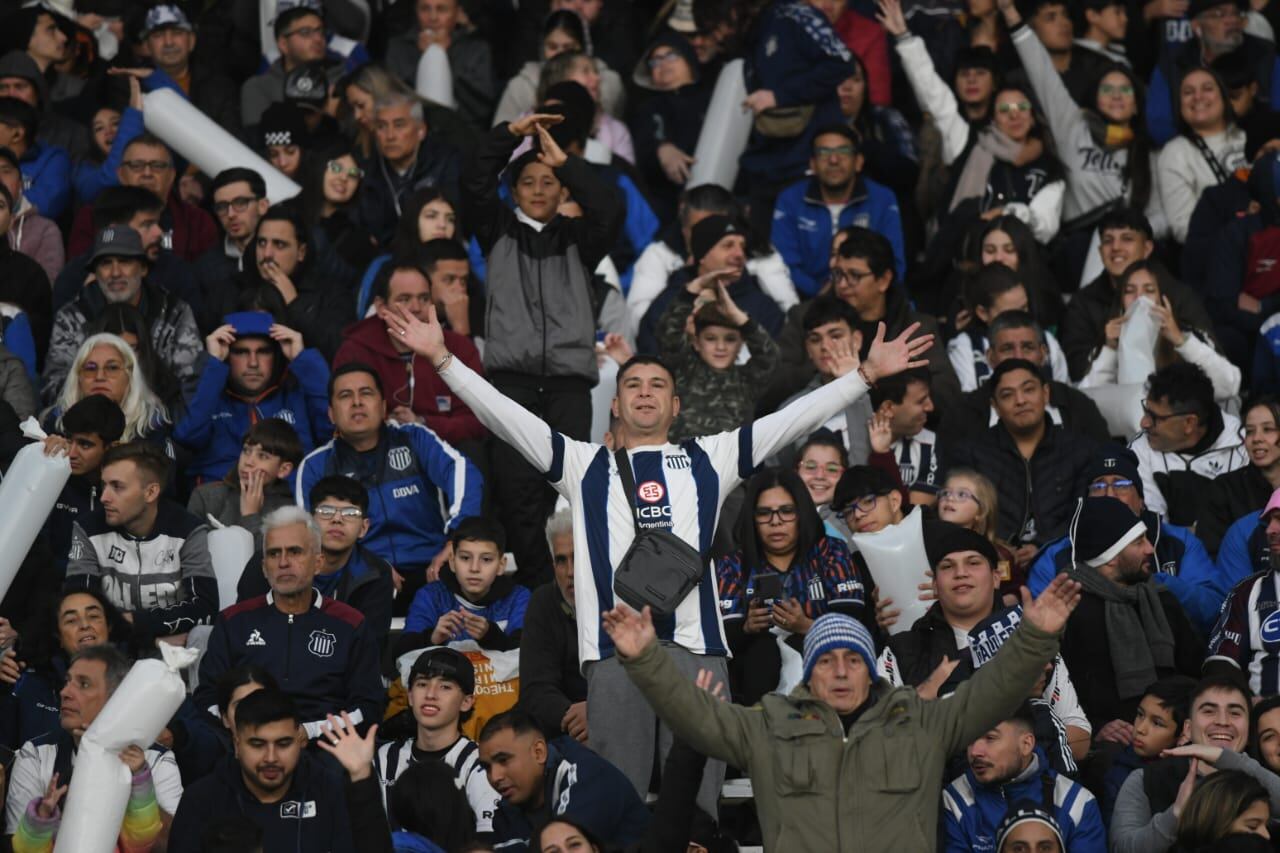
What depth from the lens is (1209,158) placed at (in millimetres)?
14617

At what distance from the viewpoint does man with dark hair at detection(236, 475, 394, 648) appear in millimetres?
10773

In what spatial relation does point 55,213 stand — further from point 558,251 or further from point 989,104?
point 989,104

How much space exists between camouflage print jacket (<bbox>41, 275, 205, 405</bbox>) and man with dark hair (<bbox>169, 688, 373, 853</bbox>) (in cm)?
340

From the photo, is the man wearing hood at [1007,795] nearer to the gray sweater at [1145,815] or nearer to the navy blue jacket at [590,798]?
the gray sweater at [1145,815]

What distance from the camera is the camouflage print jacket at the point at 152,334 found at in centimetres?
1244

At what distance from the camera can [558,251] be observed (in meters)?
11.7

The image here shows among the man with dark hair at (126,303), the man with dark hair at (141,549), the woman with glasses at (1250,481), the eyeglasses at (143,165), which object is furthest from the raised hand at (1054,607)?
the eyeglasses at (143,165)

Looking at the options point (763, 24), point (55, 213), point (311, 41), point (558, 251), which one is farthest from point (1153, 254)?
point (55, 213)

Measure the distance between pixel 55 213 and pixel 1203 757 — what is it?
8.00m

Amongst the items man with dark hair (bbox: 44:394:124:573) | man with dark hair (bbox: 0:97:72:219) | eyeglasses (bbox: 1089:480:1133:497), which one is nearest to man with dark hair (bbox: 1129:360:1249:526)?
eyeglasses (bbox: 1089:480:1133:497)

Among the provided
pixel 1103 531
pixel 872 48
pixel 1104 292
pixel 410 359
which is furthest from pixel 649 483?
pixel 872 48

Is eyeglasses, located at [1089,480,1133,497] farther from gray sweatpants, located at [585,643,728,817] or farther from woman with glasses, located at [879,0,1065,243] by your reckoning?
woman with glasses, located at [879,0,1065,243]

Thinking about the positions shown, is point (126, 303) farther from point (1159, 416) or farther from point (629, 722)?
point (1159, 416)

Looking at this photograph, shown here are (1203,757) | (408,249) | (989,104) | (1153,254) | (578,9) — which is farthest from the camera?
(578,9)
